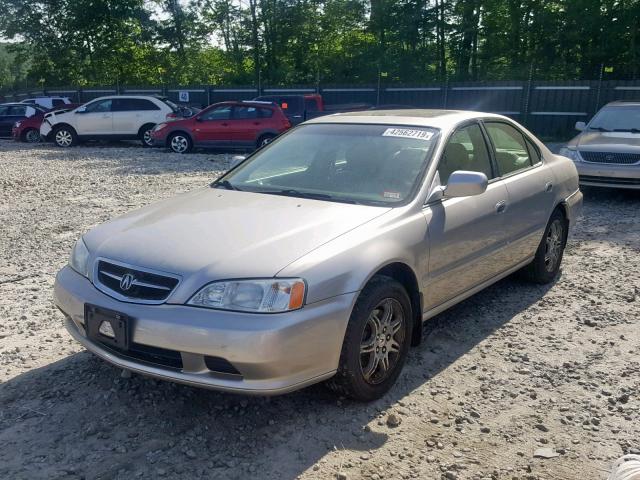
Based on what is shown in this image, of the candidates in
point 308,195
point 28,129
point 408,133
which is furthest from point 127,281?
point 28,129

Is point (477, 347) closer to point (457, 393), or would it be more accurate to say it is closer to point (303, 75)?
point (457, 393)

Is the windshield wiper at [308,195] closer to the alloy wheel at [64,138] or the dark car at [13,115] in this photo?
the alloy wheel at [64,138]

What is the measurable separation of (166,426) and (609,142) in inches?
336

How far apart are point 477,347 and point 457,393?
73 cm

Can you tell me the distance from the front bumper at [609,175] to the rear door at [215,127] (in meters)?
9.84

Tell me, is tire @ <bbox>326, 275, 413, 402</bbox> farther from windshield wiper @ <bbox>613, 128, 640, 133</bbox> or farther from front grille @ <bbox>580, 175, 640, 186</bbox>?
windshield wiper @ <bbox>613, 128, 640, 133</bbox>

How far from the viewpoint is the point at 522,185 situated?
493 centimetres

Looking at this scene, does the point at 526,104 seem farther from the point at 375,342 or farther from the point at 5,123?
the point at 375,342

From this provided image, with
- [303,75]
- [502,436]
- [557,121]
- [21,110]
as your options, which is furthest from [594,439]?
[303,75]

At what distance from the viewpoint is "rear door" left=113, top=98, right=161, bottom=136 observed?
62.6 ft

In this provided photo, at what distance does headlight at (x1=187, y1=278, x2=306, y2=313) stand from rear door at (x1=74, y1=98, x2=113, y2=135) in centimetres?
1766

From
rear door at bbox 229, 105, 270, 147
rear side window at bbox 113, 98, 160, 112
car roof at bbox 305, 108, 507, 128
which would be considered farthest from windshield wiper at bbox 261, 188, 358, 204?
rear side window at bbox 113, 98, 160, 112

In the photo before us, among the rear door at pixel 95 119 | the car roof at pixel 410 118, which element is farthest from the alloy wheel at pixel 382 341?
the rear door at pixel 95 119

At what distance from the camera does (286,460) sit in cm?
298
